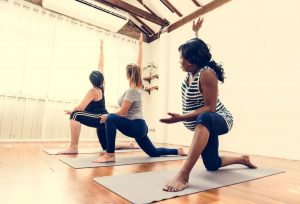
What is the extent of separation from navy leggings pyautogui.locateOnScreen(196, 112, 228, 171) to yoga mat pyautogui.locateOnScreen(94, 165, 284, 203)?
73 mm

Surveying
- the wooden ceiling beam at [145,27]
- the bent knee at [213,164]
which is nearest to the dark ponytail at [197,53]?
the bent knee at [213,164]

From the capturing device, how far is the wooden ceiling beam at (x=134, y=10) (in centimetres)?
472

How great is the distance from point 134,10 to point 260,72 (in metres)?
3.09

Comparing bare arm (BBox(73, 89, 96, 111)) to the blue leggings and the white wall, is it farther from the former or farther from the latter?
the white wall

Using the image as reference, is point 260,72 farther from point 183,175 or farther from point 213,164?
point 183,175

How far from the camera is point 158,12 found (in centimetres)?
529

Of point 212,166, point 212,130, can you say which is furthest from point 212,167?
point 212,130

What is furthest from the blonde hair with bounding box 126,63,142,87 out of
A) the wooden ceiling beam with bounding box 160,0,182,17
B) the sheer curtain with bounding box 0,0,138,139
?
the wooden ceiling beam with bounding box 160,0,182,17

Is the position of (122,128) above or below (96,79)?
below

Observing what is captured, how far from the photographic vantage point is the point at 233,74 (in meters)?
→ 3.73

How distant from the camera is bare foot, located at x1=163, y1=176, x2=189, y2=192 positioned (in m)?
1.15

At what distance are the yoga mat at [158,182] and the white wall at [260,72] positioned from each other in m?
1.51

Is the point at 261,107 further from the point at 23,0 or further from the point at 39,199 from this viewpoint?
the point at 23,0

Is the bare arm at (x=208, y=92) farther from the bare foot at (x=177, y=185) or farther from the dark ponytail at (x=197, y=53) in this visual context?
the bare foot at (x=177, y=185)
